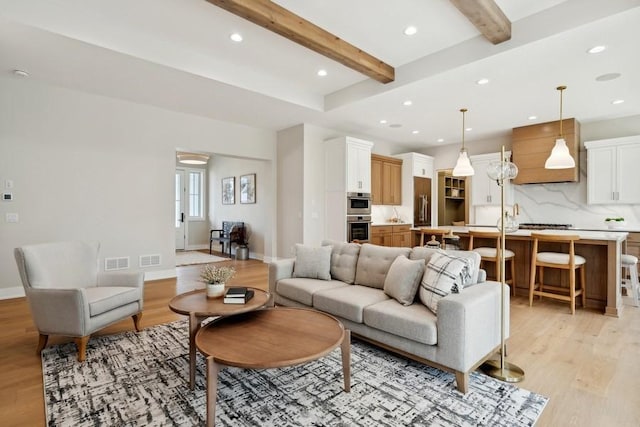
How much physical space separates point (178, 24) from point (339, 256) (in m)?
3.05

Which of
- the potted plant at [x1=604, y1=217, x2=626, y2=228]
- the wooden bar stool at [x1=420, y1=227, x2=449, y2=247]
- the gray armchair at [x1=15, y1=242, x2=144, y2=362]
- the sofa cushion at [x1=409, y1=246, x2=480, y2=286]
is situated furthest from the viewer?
the potted plant at [x1=604, y1=217, x2=626, y2=228]

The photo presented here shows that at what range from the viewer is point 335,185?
Result: 6.41 meters

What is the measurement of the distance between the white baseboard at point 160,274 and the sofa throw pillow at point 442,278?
4630 millimetres

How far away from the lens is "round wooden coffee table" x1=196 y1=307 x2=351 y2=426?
5.57 ft

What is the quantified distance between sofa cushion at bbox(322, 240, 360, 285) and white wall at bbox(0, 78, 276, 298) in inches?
137

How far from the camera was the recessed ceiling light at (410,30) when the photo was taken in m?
3.43

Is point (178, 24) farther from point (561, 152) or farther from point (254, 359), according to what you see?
point (561, 152)

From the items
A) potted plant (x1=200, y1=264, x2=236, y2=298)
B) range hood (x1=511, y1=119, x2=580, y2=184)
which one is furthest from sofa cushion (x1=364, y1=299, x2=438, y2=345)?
range hood (x1=511, y1=119, x2=580, y2=184)

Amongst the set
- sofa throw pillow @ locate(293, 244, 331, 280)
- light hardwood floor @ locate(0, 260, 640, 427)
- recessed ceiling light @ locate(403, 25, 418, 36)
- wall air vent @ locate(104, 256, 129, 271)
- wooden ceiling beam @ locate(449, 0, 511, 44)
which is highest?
recessed ceiling light @ locate(403, 25, 418, 36)

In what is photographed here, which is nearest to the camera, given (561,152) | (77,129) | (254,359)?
(254,359)

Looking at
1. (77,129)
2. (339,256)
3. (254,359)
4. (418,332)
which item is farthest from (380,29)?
(77,129)

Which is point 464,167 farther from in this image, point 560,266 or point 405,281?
point 405,281

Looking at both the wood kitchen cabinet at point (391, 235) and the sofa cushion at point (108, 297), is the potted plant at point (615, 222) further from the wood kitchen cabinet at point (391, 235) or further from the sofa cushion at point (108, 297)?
the sofa cushion at point (108, 297)

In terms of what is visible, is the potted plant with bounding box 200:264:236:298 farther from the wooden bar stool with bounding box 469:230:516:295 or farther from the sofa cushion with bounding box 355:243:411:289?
the wooden bar stool with bounding box 469:230:516:295
